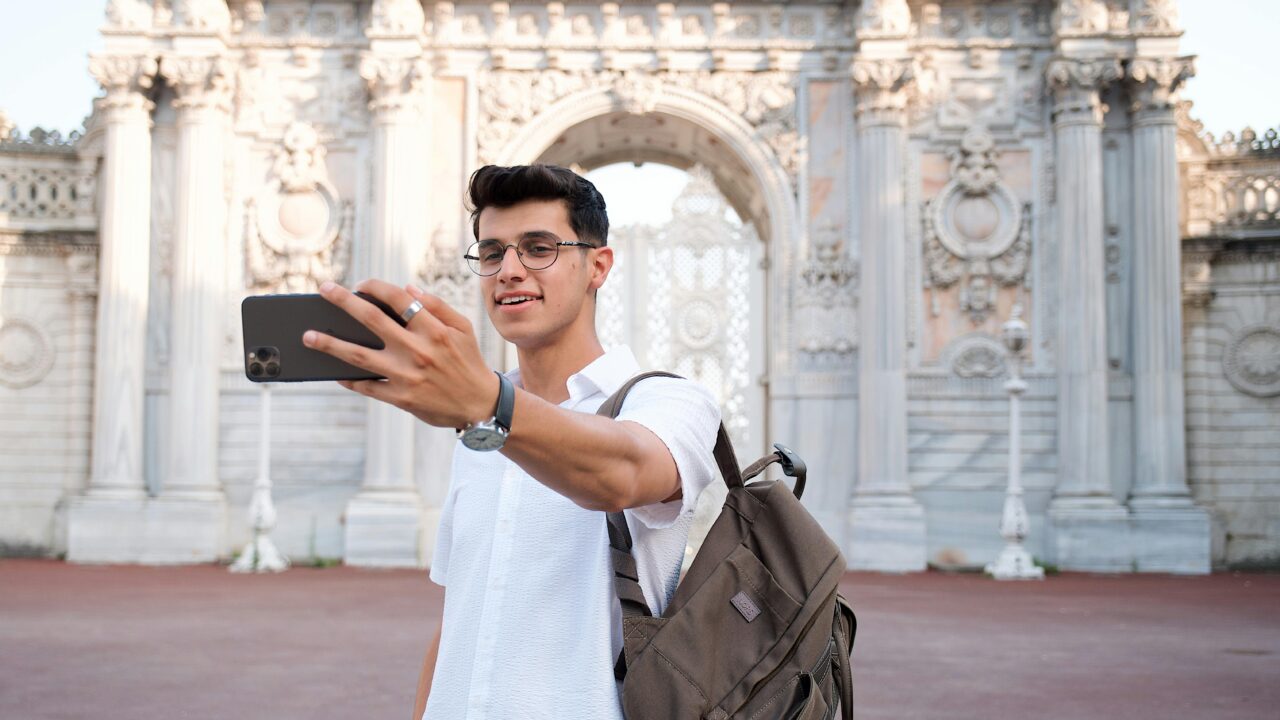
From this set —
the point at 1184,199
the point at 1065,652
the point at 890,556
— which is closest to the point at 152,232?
the point at 890,556

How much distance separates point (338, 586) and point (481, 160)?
681cm

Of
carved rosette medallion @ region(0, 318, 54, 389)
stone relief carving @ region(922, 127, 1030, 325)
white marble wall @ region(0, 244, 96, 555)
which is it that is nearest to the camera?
stone relief carving @ region(922, 127, 1030, 325)

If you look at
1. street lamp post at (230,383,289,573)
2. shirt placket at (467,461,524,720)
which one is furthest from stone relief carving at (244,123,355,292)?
shirt placket at (467,461,524,720)

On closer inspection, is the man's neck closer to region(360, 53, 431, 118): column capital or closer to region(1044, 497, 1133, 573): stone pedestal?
region(1044, 497, 1133, 573): stone pedestal

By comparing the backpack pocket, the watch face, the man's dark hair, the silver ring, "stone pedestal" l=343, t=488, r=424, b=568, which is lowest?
"stone pedestal" l=343, t=488, r=424, b=568

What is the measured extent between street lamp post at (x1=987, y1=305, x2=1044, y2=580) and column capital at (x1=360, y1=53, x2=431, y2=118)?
345 inches

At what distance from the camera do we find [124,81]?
18.1 metres

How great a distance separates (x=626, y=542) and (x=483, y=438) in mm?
588

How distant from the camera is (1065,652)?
9594 mm

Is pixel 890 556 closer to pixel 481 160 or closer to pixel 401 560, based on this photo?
pixel 401 560

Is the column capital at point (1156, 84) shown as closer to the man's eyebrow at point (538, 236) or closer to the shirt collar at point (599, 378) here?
the shirt collar at point (599, 378)

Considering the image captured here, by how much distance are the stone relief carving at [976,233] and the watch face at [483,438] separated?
17404 mm

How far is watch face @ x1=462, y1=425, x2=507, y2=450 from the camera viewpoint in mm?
1659

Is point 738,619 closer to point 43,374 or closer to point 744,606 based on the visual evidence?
point 744,606
